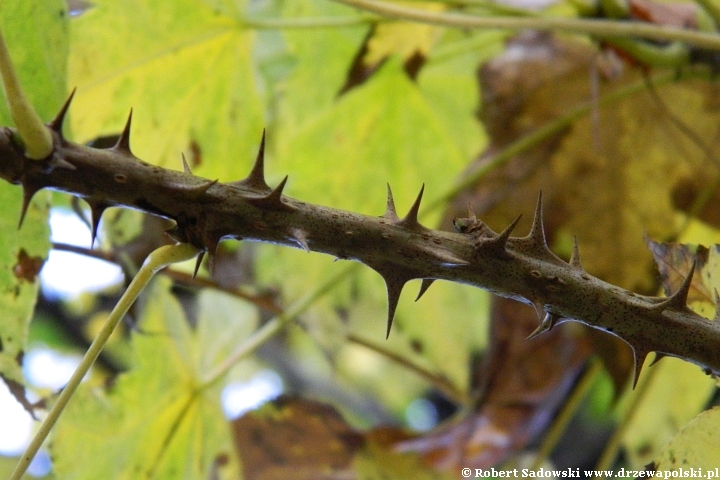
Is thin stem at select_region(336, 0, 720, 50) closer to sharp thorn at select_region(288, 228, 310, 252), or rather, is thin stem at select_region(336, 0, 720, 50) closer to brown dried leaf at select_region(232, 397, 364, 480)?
sharp thorn at select_region(288, 228, 310, 252)

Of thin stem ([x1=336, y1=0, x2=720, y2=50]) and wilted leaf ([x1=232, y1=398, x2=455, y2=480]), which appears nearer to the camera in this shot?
thin stem ([x1=336, y1=0, x2=720, y2=50])

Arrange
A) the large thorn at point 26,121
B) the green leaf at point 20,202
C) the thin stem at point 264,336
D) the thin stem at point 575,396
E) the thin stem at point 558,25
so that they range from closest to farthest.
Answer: the large thorn at point 26,121
the green leaf at point 20,202
the thin stem at point 558,25
the thin stem at point 264,336
the thin stem at point 575,396

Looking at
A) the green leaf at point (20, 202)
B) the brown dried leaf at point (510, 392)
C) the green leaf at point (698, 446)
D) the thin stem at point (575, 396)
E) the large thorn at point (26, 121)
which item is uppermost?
the large thorn at point (26, 121)

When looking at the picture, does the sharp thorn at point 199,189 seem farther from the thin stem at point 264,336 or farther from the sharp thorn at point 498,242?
the thin stem at point 264,336

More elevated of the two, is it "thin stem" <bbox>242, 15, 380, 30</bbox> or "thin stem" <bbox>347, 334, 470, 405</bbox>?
"thin stem" <bbox>242, 15, 380, 30</bbox>

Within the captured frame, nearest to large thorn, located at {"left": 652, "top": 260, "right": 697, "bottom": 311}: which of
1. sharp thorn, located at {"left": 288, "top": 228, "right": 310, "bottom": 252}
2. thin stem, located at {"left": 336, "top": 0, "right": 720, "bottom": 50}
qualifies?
sharp thorn, located at {"left": 288, "top": 228, "right": 310, "bottom": 252}

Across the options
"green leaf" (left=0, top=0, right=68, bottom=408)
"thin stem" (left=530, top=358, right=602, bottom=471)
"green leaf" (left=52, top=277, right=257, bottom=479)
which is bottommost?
"thin stem" (left=530, top=358, right=602, bottom=471)

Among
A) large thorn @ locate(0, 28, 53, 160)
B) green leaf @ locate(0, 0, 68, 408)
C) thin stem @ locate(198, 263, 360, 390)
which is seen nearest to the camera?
large thorn @ locate(0, 28, 53, 160)

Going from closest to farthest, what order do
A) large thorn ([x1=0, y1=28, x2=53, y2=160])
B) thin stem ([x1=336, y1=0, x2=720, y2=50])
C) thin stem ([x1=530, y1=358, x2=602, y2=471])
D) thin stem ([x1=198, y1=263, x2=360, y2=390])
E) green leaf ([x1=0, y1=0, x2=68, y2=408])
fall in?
large thorn ([x1=0, y1=28, x2=53, y2=160]), green leaf ([x1=0, y1=0, x2=68, y2=408]), thin stem ([x1=336, y1=0, x2=720, y2=50]), thin stem ([x1=198, y1=263, x2=360, y2=390]), thin stem ([x1=530, y1=358, x2=602, y2=471])

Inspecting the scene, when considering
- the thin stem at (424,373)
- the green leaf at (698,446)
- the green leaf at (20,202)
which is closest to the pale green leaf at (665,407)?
the thin stem at (424,373)
